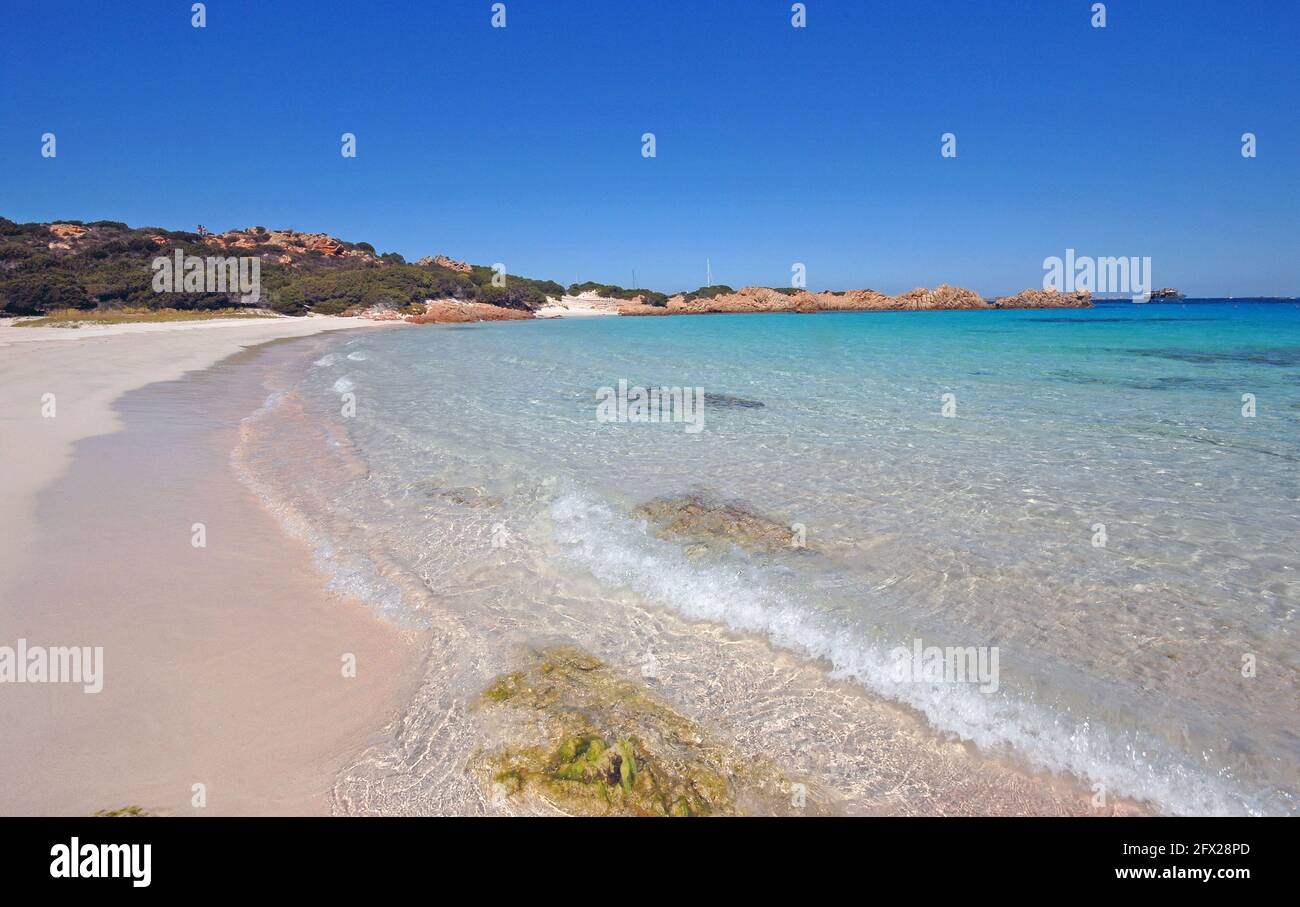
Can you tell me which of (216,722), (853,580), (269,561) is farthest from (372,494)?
(853,580)

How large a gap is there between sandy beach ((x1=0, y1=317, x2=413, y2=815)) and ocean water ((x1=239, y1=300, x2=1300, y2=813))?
0.48 meters

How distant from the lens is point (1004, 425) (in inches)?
437

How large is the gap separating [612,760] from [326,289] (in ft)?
242

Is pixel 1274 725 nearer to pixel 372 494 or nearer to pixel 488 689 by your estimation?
pixel 488 689

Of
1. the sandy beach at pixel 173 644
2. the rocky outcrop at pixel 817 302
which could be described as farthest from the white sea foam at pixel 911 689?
the rocky outcrop at pixel 817 302

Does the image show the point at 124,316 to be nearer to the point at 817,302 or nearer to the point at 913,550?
the point at 913,550

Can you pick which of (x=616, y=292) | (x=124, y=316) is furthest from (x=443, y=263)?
(x=124, y=316)

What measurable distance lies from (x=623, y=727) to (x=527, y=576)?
2271 mm

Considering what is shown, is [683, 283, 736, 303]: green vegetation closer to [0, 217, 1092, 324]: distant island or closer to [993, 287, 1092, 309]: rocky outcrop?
[0, 217, 1092, 324]: distant island

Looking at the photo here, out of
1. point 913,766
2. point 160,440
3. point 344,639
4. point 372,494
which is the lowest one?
point 913,766

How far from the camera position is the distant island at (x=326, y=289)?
52.0 m

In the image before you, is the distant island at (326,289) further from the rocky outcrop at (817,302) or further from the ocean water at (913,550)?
the ocean water at (913,550)

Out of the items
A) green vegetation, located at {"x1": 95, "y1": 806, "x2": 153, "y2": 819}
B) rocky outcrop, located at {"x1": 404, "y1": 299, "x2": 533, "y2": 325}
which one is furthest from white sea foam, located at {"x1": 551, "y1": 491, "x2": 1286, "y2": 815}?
rocky outcrop, located at {"x1": 404, "y1": 299, "x2": 533, "y2": 325}

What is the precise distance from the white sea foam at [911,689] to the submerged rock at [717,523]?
436 mm
